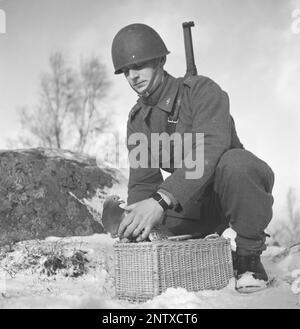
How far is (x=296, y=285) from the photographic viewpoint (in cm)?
257

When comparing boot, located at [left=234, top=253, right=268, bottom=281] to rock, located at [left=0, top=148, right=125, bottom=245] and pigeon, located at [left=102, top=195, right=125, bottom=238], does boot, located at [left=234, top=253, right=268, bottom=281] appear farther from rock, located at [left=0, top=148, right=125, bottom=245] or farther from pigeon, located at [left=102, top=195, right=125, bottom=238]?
rock, located at [left=0, top=148, right=125, bottom=245]

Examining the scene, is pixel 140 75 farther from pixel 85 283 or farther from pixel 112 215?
pixel 85 283

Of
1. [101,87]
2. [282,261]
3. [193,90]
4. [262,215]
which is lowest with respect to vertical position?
[282,261]

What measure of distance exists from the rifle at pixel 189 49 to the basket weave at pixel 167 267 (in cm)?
144

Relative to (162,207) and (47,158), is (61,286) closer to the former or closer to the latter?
(162,207)

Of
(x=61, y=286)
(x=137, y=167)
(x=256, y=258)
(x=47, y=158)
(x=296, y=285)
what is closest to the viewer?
(x=296, y=285)

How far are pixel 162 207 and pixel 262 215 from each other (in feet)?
2.36

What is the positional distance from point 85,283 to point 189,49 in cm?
203

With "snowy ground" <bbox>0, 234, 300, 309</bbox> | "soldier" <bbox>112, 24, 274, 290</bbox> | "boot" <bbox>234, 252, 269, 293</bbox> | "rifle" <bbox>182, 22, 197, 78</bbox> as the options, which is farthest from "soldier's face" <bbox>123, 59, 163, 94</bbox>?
"snowy ground" <bbox>0, 234, 300, 309</bbox>

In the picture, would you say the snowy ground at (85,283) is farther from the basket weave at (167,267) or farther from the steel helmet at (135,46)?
the steel helmet at (135,46)

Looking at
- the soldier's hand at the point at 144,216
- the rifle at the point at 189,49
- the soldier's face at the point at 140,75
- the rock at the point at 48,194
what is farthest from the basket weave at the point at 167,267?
the rock at the point at 48,194

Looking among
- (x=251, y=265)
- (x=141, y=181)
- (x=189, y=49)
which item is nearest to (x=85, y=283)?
(x=141, y=181)

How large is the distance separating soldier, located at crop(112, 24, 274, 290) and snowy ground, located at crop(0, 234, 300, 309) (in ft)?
1.14
